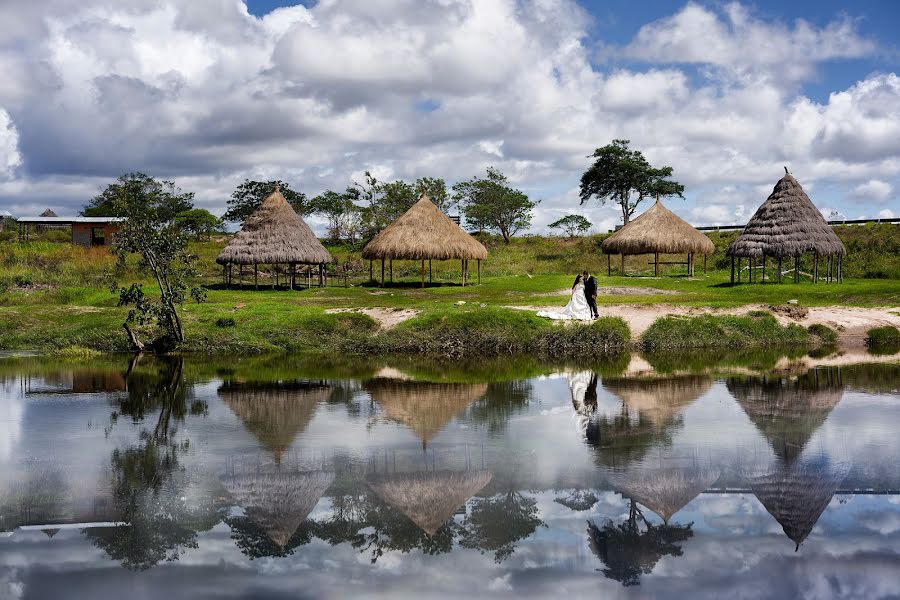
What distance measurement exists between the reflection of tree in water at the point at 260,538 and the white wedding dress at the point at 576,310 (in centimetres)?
1463

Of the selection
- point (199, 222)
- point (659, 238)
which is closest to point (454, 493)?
point (659, 238)

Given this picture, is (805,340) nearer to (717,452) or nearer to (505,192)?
(717,452)

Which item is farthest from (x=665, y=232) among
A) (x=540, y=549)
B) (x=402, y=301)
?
(x=540, y=549)

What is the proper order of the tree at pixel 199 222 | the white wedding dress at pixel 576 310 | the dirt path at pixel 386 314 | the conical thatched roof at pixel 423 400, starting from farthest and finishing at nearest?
the tree at pixel 199 222 < the dirt path at pixel 386 314 < the white wedding dress at pixel 576 310 < the conical thatched roof at pixel 423 400

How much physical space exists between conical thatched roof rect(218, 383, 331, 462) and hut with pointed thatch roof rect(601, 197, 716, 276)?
81.6 ft

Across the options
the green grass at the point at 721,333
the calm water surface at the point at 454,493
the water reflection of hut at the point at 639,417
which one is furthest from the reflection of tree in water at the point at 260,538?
the green grass at the point at 721,333

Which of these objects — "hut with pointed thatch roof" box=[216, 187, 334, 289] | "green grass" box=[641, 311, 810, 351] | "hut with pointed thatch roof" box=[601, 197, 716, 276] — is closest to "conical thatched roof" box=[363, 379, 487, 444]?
"green grass" box=[641, 311, 810, 351]

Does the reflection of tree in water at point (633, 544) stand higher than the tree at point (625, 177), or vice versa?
the tree at point (625, 177)

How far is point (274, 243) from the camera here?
34.2 metres

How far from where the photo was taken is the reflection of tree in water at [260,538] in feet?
22.9

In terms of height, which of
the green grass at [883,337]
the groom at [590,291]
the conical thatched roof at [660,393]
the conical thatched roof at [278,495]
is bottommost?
the conical thatched roof at [278,495]

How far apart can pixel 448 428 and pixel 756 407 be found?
185 inches

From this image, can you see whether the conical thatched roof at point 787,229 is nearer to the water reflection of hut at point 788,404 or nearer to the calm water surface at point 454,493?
the water reflection of hut at point 788,404

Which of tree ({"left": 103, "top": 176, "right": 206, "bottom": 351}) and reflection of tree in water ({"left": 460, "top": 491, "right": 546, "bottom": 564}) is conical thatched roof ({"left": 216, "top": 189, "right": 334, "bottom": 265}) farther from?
reflection of tree in water ({"left": 460, "top": 491, "right": 546, "bottom": 564})
